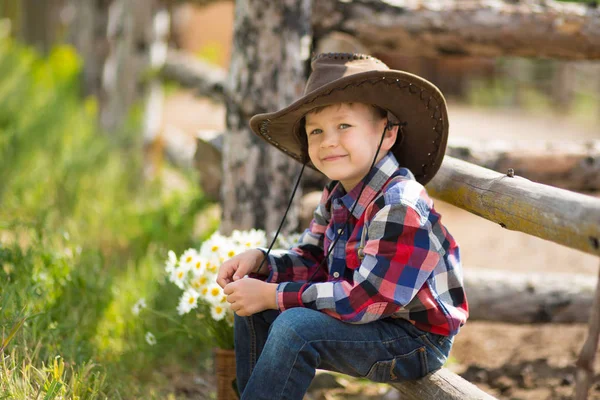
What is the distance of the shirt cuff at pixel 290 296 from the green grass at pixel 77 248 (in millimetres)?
629

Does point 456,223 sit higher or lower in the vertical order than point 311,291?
lower

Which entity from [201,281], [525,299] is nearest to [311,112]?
[201,281]

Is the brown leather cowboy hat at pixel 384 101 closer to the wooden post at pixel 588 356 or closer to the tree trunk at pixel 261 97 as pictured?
the wooden post at pixel 588 356

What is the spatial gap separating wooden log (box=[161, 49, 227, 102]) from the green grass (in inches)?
22.9

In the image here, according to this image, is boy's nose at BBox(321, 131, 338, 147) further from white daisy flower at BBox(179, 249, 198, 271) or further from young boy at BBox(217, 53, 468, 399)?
white daisy flower at BBox(179, 249, 198, 271)

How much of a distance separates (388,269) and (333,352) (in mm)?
272

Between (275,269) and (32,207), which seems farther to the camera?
(32,207)

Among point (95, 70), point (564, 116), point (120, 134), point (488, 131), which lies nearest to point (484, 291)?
point (120, 134)

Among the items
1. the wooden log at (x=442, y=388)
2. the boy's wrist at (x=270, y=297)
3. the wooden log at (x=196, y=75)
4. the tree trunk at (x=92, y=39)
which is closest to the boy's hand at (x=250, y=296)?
the boy's wrist at (x=270, y=297)

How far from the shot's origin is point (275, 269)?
7.52 ft

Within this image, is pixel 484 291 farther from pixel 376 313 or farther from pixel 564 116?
pixel 564 116

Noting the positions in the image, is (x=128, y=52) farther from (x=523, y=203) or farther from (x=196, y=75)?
(x=523, y=203)

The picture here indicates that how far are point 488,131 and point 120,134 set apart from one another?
20.4 feet

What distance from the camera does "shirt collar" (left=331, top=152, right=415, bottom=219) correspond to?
2098 millimetres
